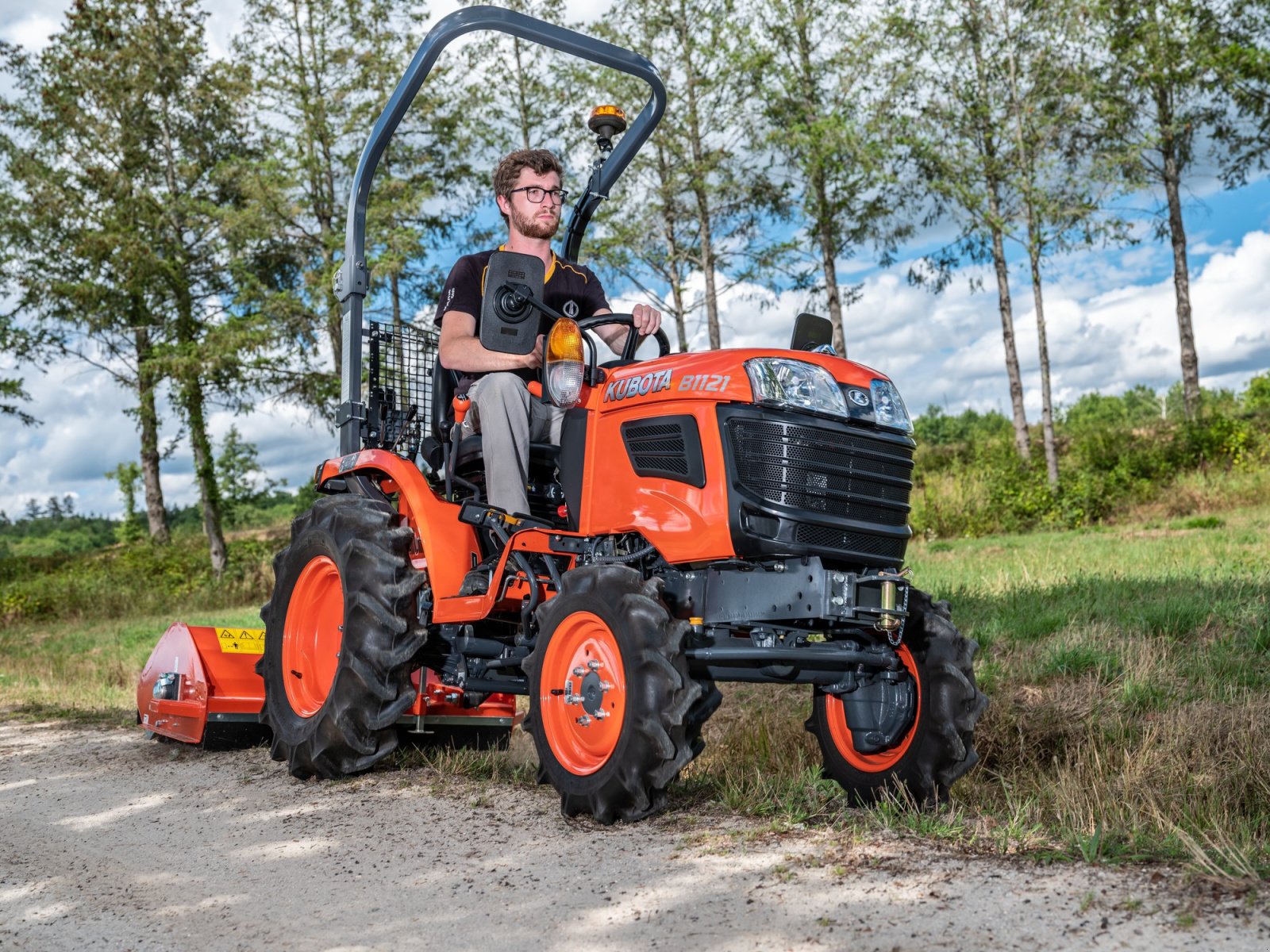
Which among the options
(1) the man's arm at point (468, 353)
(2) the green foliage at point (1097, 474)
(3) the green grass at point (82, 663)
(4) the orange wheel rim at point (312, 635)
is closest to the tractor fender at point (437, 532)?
(1) the man's arm at point (468, 353)

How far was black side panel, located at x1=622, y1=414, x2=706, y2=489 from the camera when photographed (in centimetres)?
409

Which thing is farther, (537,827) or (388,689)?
(388,689)

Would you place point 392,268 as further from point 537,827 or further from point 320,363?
point 537,827

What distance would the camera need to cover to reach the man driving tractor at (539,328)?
186 inches

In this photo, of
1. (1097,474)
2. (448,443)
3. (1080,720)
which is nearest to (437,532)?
(448,443)

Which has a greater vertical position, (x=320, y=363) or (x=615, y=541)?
(x=320, y=363)

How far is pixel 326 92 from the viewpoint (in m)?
22.5

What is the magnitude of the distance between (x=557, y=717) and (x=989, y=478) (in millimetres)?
18691

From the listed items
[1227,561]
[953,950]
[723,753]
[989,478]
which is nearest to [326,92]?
[989,478]

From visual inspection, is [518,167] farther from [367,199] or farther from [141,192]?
[141,192]

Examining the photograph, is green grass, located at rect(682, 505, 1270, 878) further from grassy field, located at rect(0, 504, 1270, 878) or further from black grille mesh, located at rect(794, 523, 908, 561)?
black grille mesh, located at rect(794, 523, 908, 561)

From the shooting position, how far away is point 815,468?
4051 mm

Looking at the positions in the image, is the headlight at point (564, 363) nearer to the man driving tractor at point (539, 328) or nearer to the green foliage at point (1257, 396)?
the man driving tractor at point (539, 328)

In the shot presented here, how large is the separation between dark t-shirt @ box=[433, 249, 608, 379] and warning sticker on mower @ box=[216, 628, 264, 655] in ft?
6.79
